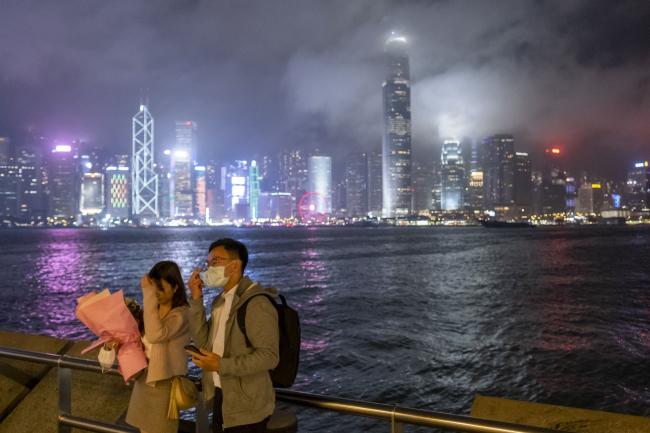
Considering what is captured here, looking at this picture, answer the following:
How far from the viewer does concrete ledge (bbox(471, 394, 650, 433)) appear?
3357 millimetres

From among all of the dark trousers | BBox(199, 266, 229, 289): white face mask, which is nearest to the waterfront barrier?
the dark trousers

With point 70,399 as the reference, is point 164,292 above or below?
above

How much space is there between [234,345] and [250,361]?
0.67 feet

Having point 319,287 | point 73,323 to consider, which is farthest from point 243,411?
point 319,287

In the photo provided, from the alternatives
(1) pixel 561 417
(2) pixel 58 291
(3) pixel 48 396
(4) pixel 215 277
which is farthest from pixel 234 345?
(2) pixel 58 291

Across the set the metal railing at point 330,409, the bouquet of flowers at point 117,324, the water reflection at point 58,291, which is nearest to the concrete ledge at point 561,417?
the metal railing at point 330,409

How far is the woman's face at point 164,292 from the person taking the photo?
138 inches

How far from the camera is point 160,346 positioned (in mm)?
3469

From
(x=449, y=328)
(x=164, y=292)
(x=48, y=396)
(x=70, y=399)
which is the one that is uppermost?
(x=164, y=292)

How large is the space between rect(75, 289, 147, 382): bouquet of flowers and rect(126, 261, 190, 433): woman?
0.08 metres

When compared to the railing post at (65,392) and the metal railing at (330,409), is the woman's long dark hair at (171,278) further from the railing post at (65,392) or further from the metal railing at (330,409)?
the railing post at (65,392)

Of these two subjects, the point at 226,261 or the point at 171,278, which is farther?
the point at 171,278

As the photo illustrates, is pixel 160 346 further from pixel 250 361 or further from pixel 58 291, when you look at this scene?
pixel 58 291

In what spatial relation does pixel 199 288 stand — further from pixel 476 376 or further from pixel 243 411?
pixel 476 376
